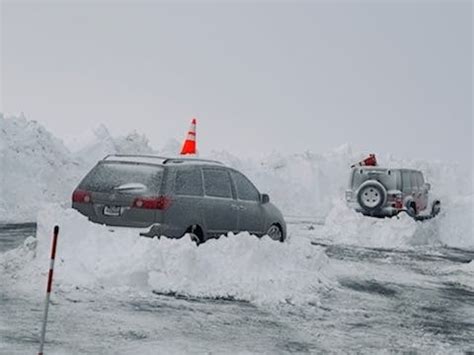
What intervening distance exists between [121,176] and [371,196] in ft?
38.7

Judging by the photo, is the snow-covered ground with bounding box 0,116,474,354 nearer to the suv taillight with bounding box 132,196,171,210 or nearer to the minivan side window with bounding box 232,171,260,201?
the suv taillight with bounding box 132,196,171,210

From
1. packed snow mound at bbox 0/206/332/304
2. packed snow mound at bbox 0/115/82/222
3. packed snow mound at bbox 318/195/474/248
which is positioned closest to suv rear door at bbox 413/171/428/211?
packed snow mound at bbox 318/195/474/248

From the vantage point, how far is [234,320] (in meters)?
8.09

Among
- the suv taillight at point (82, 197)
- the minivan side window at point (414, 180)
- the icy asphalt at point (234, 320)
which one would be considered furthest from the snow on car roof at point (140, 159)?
the minivan side window at point (414, 180)

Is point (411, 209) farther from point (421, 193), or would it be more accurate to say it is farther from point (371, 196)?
point (371, 196)

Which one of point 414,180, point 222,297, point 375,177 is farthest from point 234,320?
point 414,180

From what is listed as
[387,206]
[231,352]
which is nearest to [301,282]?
[231,352]

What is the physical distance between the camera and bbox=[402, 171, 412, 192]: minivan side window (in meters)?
21.5

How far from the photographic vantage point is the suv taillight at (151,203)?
1033cm

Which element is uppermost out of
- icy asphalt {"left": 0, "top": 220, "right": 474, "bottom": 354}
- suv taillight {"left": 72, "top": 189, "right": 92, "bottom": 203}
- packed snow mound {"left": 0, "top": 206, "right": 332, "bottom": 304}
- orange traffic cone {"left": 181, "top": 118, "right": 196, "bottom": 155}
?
orange traffic cone {"left": 181, "top": 118, "right": 196, "bottom": 155}

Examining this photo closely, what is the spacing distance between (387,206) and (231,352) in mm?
15104

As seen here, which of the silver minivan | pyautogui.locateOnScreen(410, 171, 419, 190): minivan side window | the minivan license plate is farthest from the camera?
pyautogui.locateOnScreen(410, 171, 419, 190): minivan side window

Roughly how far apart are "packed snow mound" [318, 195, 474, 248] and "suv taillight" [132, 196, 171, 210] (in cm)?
1058

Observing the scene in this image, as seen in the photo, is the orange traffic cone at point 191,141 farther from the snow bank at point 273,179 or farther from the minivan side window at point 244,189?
the minivan side window at point 244,189
